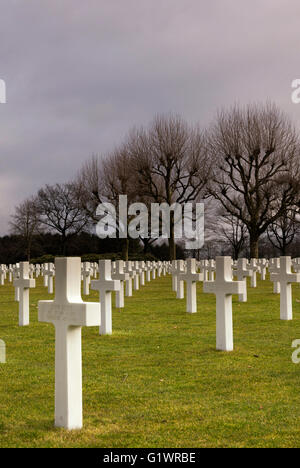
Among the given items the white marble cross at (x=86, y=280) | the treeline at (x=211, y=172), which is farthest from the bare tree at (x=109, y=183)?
the white marble cross at (x=86, y=280)

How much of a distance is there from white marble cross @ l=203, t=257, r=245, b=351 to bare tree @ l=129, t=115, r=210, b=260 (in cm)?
3075

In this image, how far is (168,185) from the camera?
127ft

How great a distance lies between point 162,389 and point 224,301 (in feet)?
7.42

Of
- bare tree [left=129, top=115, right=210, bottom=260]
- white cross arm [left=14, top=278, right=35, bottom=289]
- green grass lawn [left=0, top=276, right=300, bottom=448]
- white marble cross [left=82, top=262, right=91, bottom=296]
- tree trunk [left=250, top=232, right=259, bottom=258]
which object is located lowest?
green grass lawn [left=0, top=276, right=300, bottom=448]

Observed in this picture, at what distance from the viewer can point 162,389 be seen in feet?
17.0

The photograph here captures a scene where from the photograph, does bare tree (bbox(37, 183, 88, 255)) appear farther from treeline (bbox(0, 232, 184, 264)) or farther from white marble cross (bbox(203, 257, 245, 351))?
white marble cross (bbox(203, 257, 245, 351))

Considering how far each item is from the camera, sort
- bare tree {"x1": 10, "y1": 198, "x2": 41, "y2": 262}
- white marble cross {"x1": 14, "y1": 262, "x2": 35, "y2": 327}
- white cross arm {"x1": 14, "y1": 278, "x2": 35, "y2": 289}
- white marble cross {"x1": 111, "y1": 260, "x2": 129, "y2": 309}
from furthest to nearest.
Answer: bare tree {"x1": 10, "y1": 198, "x2": 41, "y2": 262} → white marble cross {"x1": 111, "y1": 260, "x2": 129, "y2": 309} → white marble cross {"x1": 14, "y1": 262, "x2": 35, "y2": 327} → white cross arm {"x1": 14, "y1": 278, "x2": 35, "y2": 289}

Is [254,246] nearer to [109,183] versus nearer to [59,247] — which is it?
[109,183]

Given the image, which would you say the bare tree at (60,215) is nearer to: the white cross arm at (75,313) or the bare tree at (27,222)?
the bare tree at (27,222)

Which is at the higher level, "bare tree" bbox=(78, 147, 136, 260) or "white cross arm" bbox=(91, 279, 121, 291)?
"bare tree" bbox=(78, 147, 136, 260)

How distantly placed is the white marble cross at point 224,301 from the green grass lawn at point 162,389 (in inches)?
8.4

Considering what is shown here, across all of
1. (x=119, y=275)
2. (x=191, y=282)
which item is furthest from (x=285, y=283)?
(x=119, y=275)

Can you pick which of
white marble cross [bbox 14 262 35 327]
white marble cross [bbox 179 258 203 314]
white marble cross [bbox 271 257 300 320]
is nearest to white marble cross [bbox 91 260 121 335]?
white marble cross [bbox 14 262 35 327]

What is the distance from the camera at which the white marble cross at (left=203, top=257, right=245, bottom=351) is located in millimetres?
7086
